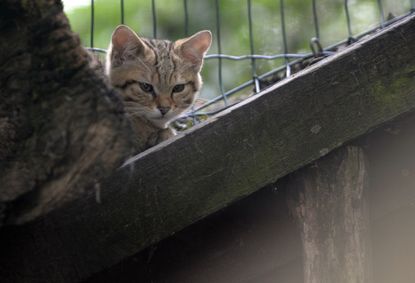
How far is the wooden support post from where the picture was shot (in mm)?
2006

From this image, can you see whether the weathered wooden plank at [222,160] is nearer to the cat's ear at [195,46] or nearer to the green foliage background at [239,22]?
the cat's ear at [195,46]

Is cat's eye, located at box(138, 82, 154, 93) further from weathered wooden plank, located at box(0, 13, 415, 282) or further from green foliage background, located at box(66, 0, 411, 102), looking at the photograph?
weathered wooden plank, located at box(0, 13, 415, 282)

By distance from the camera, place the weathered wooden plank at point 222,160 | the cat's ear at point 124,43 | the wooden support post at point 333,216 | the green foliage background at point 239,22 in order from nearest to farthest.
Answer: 1. the weathered wooden plank at point 222,160
2. the wooden support post at point 333,216
3. the cat's ear at point 124,43
4. the green foliage background at point 239,22

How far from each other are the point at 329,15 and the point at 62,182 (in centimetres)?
356

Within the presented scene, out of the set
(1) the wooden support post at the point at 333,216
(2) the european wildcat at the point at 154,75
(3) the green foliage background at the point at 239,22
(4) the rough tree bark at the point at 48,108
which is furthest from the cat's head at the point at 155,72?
(4) the rough tree bark at the point at 48,108

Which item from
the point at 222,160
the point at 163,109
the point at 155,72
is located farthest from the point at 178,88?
the point at 222,160

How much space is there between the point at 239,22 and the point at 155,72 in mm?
1311

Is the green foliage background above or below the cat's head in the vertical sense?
above

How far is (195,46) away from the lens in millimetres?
3729

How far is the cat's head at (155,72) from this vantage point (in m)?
3.38

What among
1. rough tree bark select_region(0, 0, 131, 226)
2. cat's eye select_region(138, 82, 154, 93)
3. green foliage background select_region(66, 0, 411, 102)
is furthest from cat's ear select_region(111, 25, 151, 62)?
rough tree bark select_region(0, 0, 131, 226)

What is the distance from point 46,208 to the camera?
1591mm

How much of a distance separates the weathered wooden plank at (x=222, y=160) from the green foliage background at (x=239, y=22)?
7.54ft

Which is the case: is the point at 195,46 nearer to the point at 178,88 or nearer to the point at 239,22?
the point at 178,88
